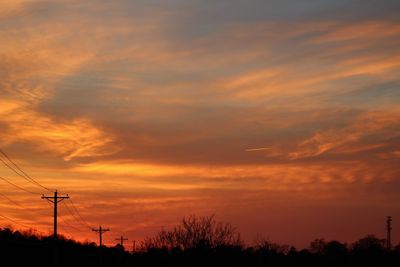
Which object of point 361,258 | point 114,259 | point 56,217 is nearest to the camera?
point 56,217

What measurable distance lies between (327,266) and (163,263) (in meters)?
41.5

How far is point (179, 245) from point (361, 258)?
2177 inches

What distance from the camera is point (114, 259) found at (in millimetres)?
152125

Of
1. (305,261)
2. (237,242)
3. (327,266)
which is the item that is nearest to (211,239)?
(237,242)

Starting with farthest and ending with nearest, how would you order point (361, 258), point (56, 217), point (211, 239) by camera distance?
point (361, 258) < point (56, 217) < point (211, 239)

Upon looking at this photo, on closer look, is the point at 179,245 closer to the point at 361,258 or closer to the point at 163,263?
the point at 163,263

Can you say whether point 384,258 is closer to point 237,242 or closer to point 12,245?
point 237,242

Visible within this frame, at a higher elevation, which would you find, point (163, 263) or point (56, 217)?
point (56, 217)

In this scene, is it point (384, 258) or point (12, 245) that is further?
point (384, 258)

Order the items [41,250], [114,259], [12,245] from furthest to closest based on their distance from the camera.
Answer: [114,259]
[41,250]
[12,245]

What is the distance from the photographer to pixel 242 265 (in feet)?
240

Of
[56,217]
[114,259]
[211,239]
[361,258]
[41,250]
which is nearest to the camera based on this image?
[211,239]

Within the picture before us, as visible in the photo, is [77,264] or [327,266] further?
[77,264]

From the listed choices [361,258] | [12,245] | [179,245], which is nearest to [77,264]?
[12,245]
